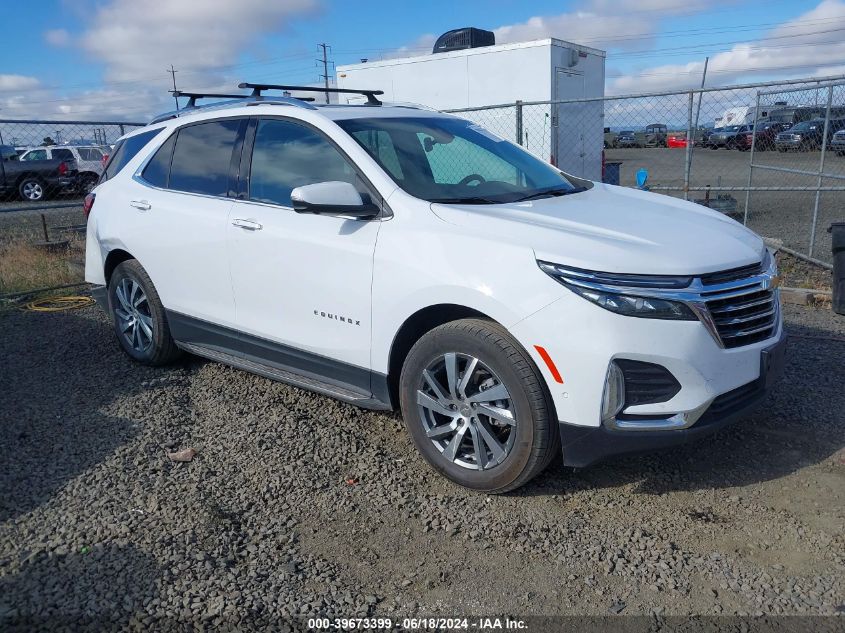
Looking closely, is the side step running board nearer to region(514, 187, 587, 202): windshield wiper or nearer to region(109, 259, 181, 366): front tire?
region(109, 259, 181, 366): front tire

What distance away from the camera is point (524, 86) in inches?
476

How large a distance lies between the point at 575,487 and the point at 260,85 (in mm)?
3414

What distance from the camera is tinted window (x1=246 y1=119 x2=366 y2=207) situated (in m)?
4.07

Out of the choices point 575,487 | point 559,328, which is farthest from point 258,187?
point 575,487

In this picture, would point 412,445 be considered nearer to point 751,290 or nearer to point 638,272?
point 638,272

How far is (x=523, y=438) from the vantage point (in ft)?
10.8

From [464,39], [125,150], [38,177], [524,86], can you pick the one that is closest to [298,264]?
[125,150]

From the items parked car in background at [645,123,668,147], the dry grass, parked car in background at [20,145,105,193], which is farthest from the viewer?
parked car in background at [20,145,105,193]

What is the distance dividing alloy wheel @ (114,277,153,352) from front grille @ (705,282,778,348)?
3.90 m

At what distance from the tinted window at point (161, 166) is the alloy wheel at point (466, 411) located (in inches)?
106

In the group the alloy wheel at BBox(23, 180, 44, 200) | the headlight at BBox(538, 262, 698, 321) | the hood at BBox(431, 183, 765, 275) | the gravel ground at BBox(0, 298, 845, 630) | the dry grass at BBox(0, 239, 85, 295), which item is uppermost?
the hood at BBox(431, 183, 765, 275)

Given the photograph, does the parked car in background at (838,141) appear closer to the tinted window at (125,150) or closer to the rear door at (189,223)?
the rear door at (189,223)

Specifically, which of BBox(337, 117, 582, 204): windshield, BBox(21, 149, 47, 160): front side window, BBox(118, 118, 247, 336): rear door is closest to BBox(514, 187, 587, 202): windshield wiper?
BBox(337, 117, 582, 204): windshield

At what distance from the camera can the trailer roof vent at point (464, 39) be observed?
13117 millimetres
